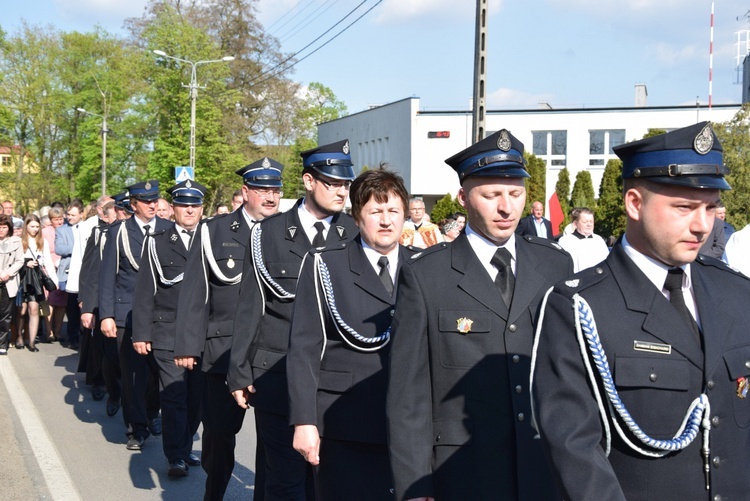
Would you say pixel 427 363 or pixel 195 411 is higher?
pixel 427 363

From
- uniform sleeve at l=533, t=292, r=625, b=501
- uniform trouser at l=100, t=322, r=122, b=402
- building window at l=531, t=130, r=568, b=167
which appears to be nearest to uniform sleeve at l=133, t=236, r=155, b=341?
uniform trouser at l=100, t=322, r=122, b=402

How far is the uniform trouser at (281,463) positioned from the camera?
5262mm

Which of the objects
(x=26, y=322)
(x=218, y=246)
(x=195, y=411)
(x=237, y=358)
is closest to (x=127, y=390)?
(x=195, y=411)

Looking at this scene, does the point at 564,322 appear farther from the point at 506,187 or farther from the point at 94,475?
the point at 94,475

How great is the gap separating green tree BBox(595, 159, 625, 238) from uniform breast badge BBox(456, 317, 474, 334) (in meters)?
29.8

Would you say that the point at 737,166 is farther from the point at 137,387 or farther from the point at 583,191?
the point at 137,387

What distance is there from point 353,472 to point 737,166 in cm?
2151

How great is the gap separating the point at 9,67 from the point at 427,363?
65.8 m

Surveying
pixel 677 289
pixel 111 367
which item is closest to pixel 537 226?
pixel 111 367

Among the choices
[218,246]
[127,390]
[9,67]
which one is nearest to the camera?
[218,246]

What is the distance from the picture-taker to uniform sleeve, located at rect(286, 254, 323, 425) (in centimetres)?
443

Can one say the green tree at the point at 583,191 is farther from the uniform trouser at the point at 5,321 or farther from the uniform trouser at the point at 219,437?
the uniform trouser at the point at 219,437

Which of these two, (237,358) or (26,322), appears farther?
(26,322)

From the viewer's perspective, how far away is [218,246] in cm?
672
